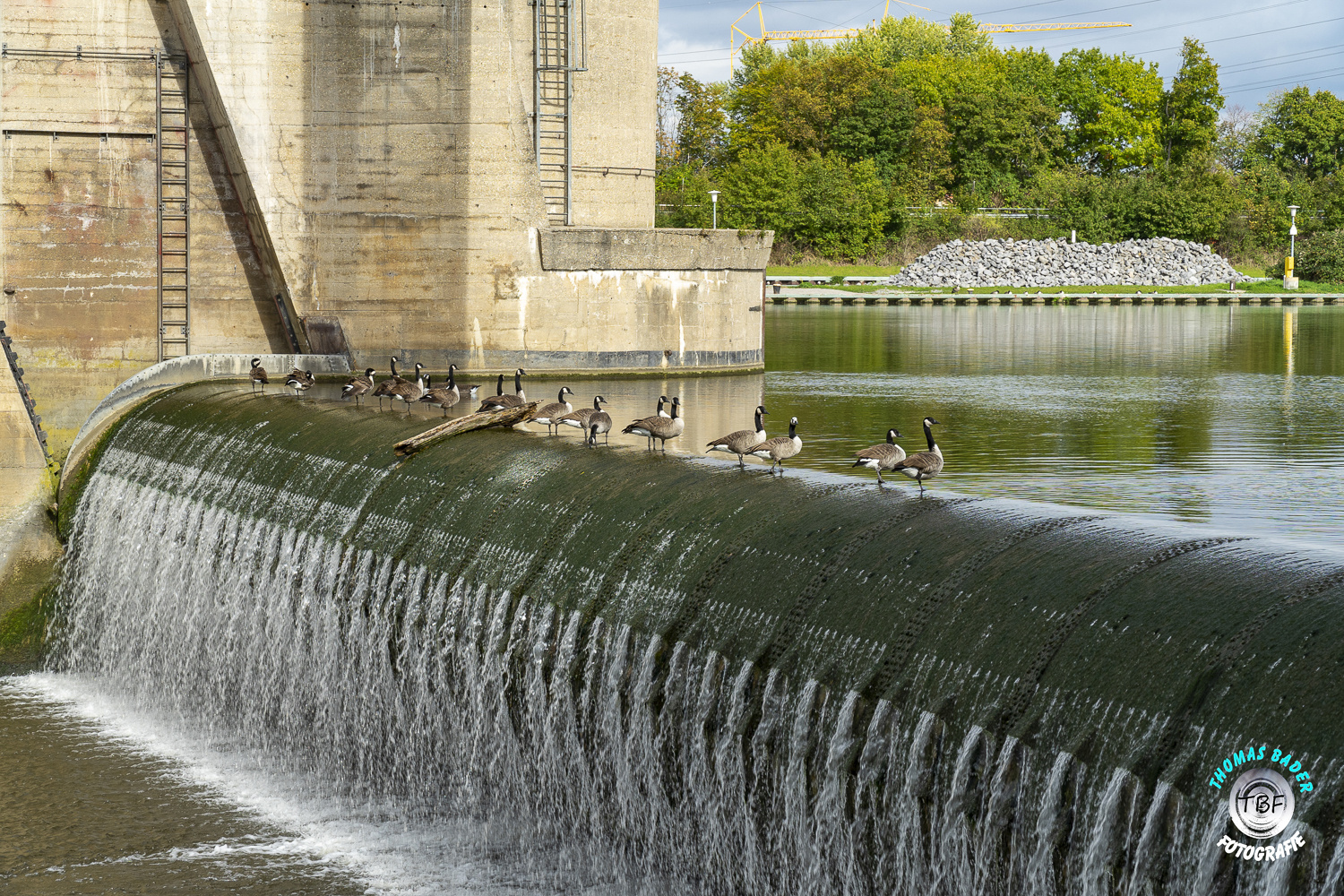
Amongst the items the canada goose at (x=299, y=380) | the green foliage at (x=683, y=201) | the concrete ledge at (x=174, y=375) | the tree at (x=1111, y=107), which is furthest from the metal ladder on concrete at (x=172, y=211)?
the tree at (x=1111, y=107)

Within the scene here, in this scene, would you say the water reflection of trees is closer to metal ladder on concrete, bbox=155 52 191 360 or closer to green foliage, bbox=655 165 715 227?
metal ladder on concrete, bbox=155 52 191 360

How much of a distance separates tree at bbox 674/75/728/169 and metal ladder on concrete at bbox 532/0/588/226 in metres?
64.3

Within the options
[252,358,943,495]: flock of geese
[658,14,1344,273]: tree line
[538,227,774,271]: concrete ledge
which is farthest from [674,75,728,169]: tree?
[252,358,943,495]: flock of geese

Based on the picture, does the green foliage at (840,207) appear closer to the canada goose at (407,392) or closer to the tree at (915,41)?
the tree at (915,41)

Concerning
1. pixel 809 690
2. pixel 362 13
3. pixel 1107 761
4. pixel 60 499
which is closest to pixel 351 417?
pixel 60 499

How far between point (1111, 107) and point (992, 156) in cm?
1068

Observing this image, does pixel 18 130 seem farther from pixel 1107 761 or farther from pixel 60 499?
pixel 1107 761

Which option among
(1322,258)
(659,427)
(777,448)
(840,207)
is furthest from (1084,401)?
(1322,258)

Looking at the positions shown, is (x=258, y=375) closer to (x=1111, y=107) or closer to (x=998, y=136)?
(x=998, y=136)

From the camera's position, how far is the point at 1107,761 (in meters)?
5.81

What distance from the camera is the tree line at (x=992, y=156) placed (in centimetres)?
8812

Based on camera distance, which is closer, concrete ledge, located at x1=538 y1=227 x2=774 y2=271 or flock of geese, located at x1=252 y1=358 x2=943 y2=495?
flock of geese, located at x1=252 y1=358 x2=943 y2=495

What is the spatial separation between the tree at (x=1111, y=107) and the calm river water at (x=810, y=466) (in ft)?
211

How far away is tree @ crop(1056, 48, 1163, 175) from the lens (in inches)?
3999
